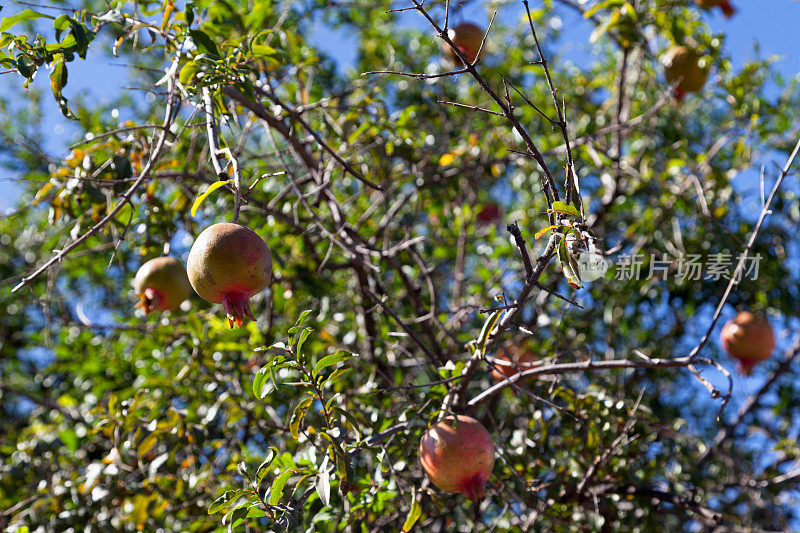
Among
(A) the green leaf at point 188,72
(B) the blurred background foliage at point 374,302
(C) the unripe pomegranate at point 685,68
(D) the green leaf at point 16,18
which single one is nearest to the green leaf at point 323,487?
(B) the blurred background foliage at point 374,302

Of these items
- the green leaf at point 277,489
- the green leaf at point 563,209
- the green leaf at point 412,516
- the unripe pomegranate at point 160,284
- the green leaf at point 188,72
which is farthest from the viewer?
the unripe pomegranate at point 160,284

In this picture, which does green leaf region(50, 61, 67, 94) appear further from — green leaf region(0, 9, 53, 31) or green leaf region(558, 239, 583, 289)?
green leaf region(558, 239, 583, 289)

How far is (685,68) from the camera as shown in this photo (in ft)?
9.34

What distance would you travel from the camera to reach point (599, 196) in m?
3.73

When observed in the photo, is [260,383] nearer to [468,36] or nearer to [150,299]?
[150,299]

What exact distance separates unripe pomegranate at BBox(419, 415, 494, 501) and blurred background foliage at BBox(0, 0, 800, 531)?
94mm

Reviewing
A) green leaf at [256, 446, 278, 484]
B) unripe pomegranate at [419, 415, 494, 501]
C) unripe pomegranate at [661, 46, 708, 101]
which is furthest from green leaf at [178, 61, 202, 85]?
unripe pomegranate at [661, 46, 708, 101]

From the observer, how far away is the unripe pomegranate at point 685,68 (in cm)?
284

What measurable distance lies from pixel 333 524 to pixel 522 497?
54 cm

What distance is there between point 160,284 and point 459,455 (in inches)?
34.6

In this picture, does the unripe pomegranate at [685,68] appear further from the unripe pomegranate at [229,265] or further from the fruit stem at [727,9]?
the unripe pomegranate at [229,265]

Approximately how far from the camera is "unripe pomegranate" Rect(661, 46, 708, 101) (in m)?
2.84

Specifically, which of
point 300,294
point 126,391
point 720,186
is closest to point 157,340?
point 126,391

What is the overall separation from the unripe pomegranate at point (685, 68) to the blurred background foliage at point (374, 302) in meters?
0.07
